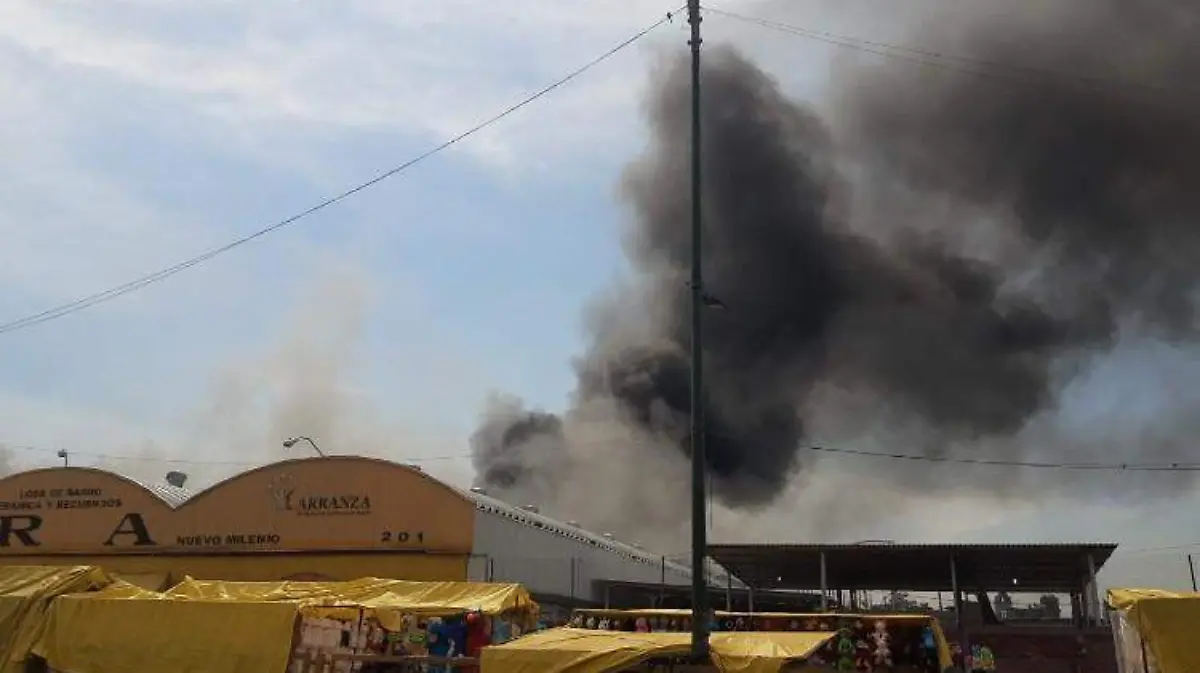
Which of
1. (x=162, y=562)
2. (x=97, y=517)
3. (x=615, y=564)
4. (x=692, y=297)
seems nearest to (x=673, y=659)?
(x=692, y=297)

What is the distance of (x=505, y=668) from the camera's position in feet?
31.9

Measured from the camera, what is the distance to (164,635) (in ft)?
41.5

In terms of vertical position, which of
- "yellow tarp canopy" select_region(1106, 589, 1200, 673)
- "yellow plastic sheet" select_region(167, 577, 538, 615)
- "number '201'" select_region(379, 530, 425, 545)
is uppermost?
"number '201'" select_region(379, 530, 425, 545)

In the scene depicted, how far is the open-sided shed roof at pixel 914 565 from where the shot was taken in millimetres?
24359

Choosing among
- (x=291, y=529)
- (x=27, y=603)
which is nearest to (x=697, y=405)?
(x=27, y=603)

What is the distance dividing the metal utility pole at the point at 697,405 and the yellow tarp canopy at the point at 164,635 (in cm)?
524

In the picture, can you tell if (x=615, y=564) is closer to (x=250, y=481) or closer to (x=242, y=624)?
(x=250, y=481)

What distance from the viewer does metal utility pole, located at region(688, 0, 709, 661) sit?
31.8 feet

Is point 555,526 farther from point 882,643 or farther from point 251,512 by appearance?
point 882,643

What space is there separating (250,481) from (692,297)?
59.6ft

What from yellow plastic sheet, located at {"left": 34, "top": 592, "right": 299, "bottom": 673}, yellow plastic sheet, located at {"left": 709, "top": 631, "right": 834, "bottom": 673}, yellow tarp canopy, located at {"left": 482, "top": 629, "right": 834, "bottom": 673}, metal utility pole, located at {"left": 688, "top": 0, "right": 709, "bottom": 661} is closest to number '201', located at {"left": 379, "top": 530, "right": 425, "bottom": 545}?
yellow plastic sheet, located at {"left": 34, "top": 592, "right": 299, "bottom": 673}

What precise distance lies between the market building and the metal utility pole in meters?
13.4

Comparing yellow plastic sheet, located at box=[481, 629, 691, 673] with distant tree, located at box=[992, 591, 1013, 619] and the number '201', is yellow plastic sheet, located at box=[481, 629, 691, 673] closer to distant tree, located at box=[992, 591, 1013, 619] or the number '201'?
the number '201'

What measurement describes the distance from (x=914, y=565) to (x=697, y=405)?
66.9 ft
